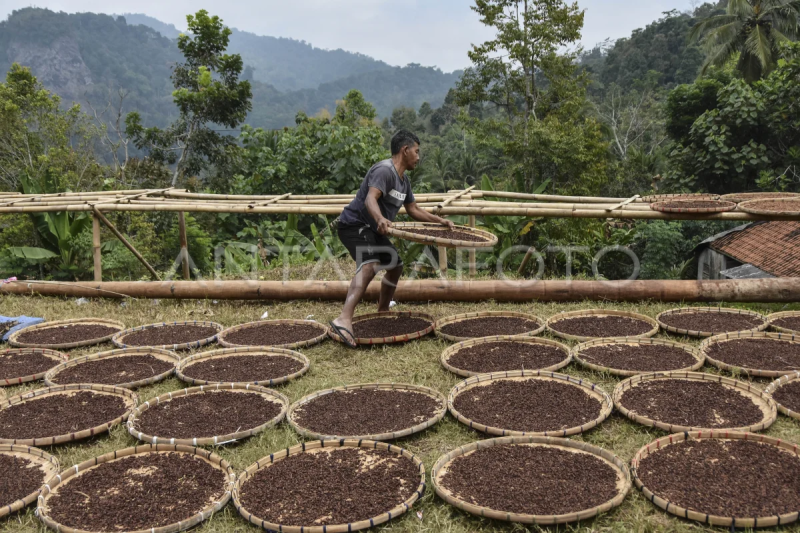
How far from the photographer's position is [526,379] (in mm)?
3406

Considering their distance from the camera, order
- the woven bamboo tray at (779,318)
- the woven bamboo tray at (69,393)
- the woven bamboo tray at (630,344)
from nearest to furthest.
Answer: the woven bamboo tray at (69,393), the woven bamboo tray at (630,344), the woven bamboo tray at (779,318)

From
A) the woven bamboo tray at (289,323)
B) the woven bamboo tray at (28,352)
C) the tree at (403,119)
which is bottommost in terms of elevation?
the woven bamboo tray at (28,352)

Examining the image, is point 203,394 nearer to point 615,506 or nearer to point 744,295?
point 615,506

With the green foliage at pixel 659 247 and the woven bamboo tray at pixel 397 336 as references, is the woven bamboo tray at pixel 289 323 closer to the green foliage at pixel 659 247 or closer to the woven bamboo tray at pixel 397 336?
the woven bamboo tray at pixel 397 336

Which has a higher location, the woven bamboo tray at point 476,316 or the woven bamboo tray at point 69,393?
the woven bamboo tray at point 476,316

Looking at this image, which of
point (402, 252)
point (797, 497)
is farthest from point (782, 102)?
point (797, 497)

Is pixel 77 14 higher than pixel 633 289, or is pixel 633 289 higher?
pixel 77 14

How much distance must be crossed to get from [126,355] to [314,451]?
1995 mm

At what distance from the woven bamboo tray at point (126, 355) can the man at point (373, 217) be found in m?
1.05

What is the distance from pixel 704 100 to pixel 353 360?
730 inches

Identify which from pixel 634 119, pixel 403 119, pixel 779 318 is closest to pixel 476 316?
pixel 779 318

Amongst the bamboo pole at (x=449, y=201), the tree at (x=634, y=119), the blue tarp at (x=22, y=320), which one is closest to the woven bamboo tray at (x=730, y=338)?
the bamboo pole at (x=449, y=201)

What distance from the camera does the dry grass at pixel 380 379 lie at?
2.21 m

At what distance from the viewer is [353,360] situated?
4.02 metres
